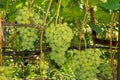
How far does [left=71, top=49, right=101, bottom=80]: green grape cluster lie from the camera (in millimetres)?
1288

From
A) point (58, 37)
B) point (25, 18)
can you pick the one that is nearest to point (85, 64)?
point (58, 37)

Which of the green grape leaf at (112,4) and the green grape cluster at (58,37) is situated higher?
the green grape leaf at (112,4)

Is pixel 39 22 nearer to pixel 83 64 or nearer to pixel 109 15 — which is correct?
pixel 83 64

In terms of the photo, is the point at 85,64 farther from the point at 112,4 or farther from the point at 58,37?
the point at 112,4

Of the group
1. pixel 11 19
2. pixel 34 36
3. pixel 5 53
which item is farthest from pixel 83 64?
pixel 5 53

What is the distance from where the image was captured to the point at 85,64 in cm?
129

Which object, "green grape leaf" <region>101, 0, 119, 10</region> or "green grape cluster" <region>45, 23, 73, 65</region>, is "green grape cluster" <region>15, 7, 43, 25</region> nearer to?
"green grape cluster" <region>45, 23, 73, 65</region>

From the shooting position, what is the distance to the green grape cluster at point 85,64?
4.23 ft

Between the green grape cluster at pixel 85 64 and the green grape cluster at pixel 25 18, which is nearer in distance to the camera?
the green grape cluster at pixel 25 18

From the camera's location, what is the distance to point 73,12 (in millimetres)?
1741

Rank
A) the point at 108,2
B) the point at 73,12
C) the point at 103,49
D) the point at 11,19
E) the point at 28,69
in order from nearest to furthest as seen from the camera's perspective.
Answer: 1. the point at 108,2
2. the point at 73,12
3. the point at 11,19
4. the point at 103,49
5. the point at 28,69

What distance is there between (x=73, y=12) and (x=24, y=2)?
0.35 metres

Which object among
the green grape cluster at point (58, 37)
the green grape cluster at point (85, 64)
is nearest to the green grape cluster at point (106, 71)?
the green grape cluster at point (85, 64)

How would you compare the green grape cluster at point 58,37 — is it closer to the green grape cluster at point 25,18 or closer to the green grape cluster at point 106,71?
the green grape cluster at point 25,18
